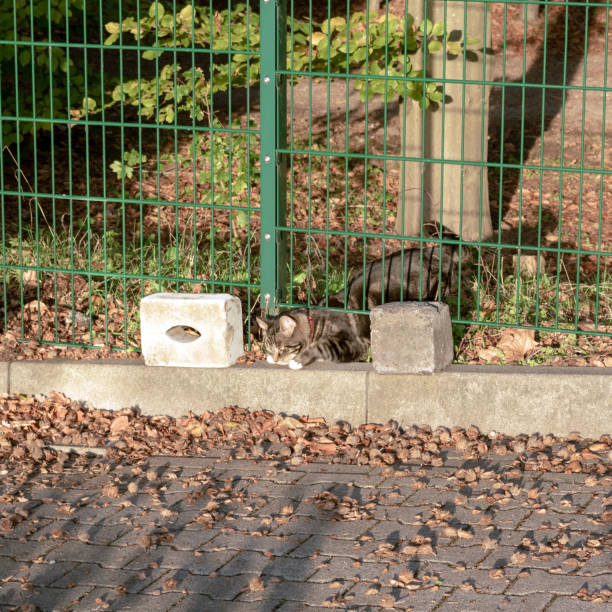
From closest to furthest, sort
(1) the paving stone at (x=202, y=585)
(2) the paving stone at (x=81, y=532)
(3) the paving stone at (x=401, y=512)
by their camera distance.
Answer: (1) the paving stone at (x=202, y=585)
(2) the paving stone at (x=81, y=532)
(3) the paving stone at (x=401, y=512)

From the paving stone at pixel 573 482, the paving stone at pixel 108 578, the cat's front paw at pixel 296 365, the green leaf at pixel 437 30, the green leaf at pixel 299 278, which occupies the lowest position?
the paving stone at pixel 108 578

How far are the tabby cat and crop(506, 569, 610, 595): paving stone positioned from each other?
88.0 inches

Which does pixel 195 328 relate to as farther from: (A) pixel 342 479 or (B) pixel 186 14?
(B) pixel 186 14

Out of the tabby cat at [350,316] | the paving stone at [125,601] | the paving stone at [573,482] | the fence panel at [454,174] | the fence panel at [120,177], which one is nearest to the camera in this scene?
the paving stone at [125,601]

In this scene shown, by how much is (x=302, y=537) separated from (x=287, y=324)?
1.71 metres

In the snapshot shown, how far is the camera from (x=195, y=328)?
20.3 feet

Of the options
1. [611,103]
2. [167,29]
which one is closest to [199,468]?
[167,29]

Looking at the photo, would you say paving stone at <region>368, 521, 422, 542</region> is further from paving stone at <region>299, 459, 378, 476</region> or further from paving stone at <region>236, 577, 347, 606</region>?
paving stone at <region>299, 459, 378, 476</region>

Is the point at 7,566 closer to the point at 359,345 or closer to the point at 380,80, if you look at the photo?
the point at 359,345

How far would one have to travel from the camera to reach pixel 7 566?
175 inches

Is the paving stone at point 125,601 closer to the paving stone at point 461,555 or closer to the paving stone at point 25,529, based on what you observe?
the paving stone at point 25,529

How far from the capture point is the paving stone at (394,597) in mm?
4027

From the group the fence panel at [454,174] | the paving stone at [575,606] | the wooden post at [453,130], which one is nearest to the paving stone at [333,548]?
the paving stone at [575,606]

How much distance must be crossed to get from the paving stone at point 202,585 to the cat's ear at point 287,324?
2059 mm
